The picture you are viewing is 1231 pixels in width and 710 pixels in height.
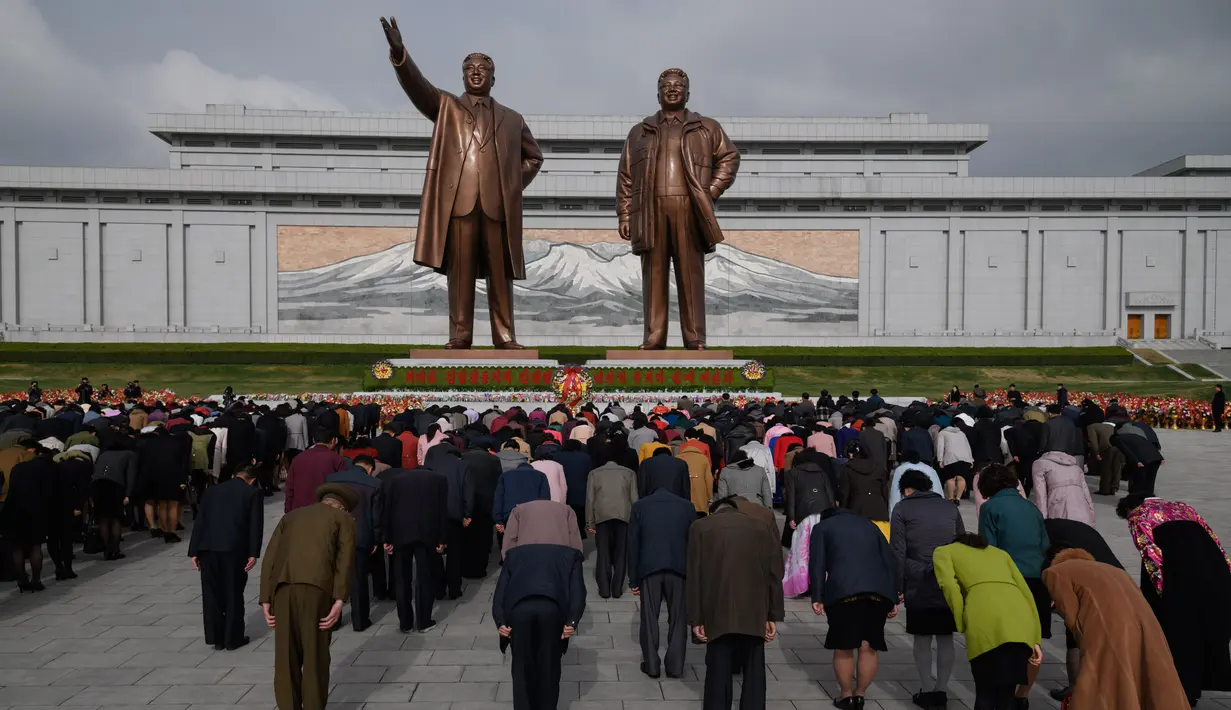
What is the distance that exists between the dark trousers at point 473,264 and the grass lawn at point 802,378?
963 cm

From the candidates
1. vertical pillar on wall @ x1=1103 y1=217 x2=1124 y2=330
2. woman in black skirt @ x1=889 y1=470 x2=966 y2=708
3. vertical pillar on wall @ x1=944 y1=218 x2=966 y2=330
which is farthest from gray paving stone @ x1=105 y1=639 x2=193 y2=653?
vertical pillar on wall @ x1=1103 y1=217 x2=1124 y2=330

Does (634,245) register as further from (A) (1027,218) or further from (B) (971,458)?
(A) (1027,218)

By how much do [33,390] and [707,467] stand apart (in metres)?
15.4

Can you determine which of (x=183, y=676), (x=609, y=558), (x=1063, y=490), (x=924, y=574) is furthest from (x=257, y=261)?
(x=924, y=574)

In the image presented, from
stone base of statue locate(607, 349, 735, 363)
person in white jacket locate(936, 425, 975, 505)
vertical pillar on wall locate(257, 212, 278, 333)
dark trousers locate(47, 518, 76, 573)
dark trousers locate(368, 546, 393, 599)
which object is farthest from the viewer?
vertical pillar on wall locate(257, 212, 278, 333)

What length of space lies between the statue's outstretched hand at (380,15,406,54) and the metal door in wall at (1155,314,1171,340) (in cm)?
3869

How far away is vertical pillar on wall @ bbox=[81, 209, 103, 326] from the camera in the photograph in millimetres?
38969

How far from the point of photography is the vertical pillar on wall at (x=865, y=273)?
40.2 meters

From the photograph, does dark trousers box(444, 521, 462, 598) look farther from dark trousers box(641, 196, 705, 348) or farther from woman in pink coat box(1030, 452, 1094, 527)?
dark trousers box(641, 196, 705, 348)

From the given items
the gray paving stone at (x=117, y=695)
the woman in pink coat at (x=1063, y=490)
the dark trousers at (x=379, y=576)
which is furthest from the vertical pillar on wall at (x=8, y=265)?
the woman in pink coat at (x=1063, y=490)

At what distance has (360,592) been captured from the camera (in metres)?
6.39

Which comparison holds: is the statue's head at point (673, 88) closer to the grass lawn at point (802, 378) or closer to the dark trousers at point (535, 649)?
the grass lawn at point (802, 378)

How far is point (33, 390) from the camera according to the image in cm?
1741

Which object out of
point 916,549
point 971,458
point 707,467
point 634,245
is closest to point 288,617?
point 916,549
